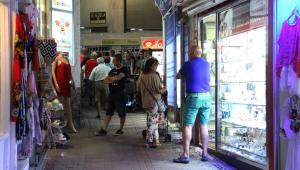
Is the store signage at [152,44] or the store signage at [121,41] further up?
the store signage at [121,41]

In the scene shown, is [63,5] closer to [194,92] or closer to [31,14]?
[194,92]

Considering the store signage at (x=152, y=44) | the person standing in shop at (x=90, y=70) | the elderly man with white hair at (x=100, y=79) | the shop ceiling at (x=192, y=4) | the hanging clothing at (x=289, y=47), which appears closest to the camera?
the hanging clothing at (x=289, y=47)

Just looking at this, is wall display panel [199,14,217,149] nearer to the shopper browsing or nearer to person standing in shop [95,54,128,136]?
the shopper browsing

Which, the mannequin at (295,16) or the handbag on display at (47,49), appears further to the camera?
the handbag on display at (47,49)

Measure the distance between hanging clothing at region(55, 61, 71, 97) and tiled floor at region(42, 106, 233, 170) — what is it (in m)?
1.03

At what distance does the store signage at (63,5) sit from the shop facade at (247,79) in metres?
3.30

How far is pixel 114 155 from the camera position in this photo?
30.9 ft

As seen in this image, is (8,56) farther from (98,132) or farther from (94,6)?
(94,6)

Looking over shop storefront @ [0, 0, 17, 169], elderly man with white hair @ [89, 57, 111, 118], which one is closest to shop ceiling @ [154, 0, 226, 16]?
elderly man with white hair @ [89, 57, 111, 118]

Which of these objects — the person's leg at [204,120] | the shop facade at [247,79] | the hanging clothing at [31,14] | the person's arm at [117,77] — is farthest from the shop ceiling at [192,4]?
the hanging clothing at [31,14]

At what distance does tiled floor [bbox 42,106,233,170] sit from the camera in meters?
8.38

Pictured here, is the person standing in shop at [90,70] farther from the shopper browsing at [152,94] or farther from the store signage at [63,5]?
the shopper browsing at [152,94]

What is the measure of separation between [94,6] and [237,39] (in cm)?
1737

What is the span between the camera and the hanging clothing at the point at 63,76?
11.3m
